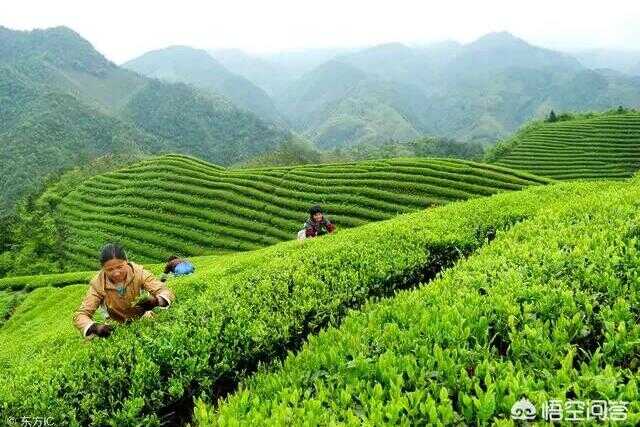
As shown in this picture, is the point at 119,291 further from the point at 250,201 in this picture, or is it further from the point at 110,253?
the point at 250,201

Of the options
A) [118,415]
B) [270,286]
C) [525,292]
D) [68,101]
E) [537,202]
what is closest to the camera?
[118,415]

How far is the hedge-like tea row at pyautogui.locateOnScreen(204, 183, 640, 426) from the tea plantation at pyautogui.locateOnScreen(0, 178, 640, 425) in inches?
0.6

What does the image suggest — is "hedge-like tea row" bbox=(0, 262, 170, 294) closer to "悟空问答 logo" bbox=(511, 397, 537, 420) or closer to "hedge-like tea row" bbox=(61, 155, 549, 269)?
"hedge-like tea row" bbox=(61, 155, 549, 269)

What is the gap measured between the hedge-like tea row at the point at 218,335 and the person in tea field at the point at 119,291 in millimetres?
422

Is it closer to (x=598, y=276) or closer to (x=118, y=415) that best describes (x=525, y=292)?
(x=598, y=276)

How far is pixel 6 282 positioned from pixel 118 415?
76.4ft

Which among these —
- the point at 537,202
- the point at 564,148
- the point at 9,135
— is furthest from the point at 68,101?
the point at 537,202

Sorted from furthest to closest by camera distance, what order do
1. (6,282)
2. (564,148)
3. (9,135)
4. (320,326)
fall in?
(9,135) → (564,148) → (6,282) → (320,326)

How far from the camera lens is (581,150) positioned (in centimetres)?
6838

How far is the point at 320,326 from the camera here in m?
7.58

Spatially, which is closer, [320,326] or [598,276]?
[598,276]

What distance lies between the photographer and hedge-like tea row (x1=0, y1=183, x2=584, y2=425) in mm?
5750

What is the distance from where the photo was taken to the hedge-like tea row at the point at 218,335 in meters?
5.75

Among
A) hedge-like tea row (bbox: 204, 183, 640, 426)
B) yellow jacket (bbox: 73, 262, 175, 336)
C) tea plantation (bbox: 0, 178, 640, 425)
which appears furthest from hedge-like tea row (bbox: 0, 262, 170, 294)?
hedge-like tea row (bbox: 204, 183, 640, 426)
